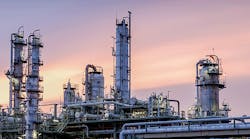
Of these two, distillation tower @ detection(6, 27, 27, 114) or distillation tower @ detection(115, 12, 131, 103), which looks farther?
distillation tower @ detection(6, 27, 27, 114)

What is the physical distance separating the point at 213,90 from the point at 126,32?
465 inches

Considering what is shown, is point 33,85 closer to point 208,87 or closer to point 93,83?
point 93,83

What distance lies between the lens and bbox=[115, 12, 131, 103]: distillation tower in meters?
59.8

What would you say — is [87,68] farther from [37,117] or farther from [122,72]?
[37,117]

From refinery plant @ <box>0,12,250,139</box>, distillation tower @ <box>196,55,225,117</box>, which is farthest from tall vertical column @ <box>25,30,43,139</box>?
distillation tower @ <box>196,55,225,117</box>

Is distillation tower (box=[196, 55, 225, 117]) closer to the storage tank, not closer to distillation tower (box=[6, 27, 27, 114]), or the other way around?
the storage tank

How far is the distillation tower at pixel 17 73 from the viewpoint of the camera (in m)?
68.9

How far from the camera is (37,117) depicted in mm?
54094

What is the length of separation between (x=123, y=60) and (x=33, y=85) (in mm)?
10789

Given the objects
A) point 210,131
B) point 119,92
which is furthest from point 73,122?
point 210,131

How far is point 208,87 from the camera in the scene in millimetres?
59781

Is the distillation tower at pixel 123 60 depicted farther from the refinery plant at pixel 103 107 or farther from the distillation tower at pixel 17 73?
the distillation tower at pixel 17 73

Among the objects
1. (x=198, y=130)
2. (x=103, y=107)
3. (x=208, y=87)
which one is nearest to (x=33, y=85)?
(x=103, y=107)

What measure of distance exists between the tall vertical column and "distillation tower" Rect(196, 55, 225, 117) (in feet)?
58.1
